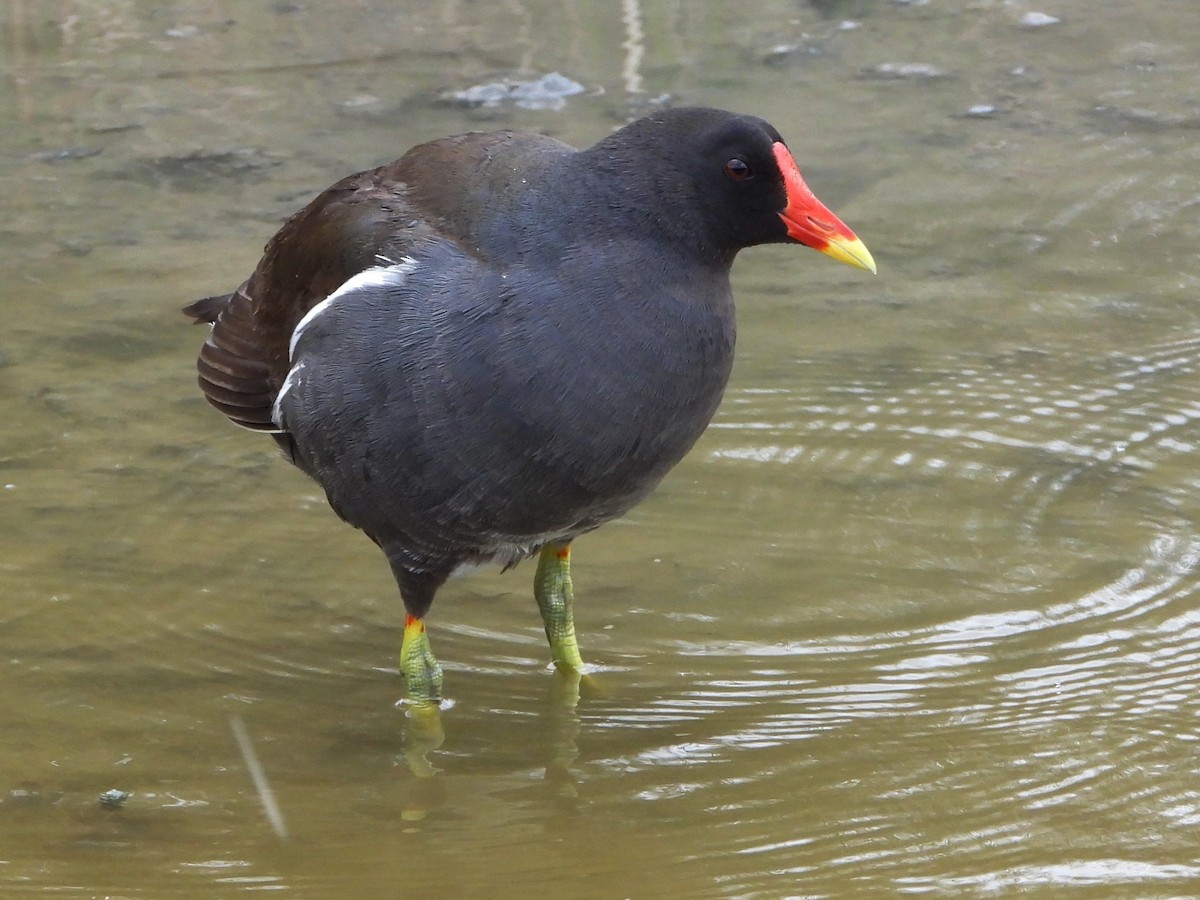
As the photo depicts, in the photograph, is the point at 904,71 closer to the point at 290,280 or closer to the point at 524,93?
the point at 524,93

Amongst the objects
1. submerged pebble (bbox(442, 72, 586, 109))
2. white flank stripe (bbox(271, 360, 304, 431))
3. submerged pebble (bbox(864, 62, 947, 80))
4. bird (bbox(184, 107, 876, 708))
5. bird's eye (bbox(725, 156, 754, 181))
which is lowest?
submerged pebble (bbox(442, 72, 586, 109))

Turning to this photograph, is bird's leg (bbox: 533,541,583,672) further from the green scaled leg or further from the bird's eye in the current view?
the bird's eye

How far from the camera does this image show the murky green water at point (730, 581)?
9.89 feet

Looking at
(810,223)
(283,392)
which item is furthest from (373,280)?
(810,223)

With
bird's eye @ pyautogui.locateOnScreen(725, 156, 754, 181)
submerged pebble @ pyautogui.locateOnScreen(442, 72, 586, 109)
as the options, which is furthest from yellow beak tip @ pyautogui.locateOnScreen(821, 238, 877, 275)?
submerged pebble @ pyautogui.locateOnScreen(442, 72, 586, 109)

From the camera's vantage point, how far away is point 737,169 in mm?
3199

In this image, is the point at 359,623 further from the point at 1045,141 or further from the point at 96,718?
the point at 1045,141

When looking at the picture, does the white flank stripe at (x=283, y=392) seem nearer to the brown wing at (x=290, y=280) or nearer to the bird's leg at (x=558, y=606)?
the brown wing at (x=290, y=280)

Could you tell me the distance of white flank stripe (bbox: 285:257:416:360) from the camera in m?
3.30

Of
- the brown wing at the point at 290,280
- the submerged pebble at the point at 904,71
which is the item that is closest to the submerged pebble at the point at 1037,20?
the submerged pebble at the point at 904,71

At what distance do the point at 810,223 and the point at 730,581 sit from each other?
102 centimetres

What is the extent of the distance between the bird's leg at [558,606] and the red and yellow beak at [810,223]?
895mm

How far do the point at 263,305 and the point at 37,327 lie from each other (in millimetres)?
1508

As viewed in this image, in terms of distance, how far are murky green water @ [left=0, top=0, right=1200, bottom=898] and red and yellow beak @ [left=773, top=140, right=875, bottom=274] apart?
2.96 ft
